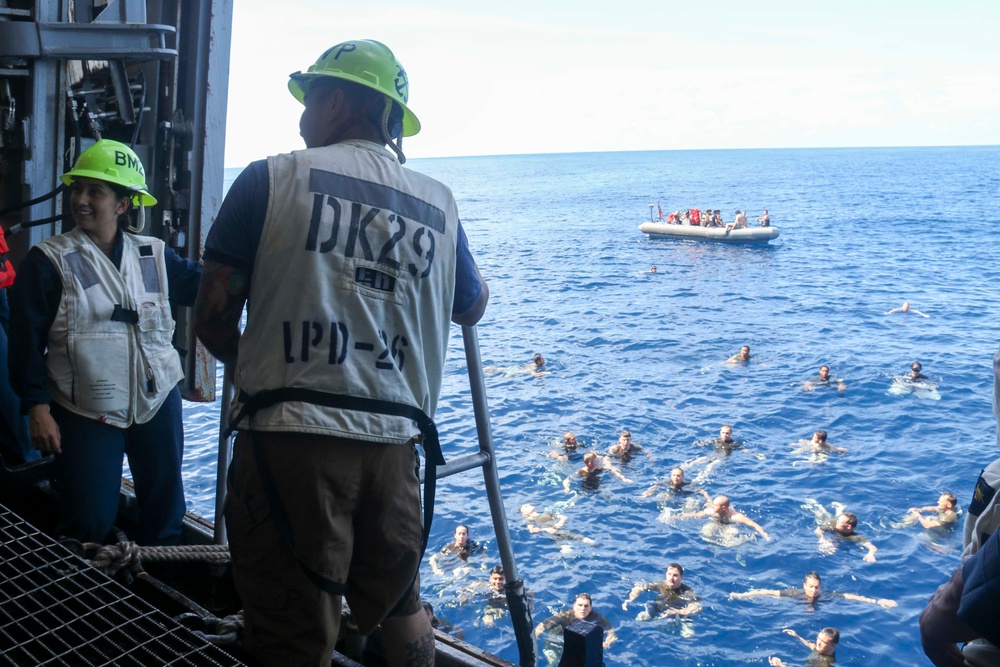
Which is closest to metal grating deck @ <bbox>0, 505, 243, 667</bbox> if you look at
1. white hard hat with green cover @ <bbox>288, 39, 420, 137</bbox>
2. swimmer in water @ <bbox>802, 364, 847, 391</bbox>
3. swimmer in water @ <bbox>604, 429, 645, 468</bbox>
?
white hard hat with green cover @ <bbox>288, 39, 420, 137</bbox>

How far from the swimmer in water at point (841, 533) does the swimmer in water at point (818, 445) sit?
163 inches

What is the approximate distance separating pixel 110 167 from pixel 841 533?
52.1 feet

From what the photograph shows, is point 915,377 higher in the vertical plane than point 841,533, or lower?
higher

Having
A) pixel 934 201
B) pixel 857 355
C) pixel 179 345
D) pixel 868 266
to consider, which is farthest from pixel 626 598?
pixel 934 201

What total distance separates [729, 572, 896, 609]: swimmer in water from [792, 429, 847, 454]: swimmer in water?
7.05 meters

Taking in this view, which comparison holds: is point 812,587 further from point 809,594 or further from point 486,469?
point 486,469

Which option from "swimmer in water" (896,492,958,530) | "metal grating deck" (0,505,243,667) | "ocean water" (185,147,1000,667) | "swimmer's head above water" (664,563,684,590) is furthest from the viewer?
"swimmer in water" (896,492,958,530)

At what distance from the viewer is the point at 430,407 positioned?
237cm

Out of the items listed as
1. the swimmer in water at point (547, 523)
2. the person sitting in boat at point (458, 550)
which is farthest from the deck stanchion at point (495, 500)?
the swimmer in water at point (547, 523)

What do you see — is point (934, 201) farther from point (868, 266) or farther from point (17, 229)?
point (17, 229)

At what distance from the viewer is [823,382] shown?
1042 inches

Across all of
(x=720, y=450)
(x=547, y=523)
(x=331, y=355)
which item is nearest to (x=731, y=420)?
(x=720, y=450)

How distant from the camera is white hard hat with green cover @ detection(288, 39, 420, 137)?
2326mm

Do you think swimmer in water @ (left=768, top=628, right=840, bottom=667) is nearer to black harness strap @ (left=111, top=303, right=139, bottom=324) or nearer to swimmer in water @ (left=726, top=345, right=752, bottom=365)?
black harness strap @ (left=111, top=303, right=139, bottom=324)
